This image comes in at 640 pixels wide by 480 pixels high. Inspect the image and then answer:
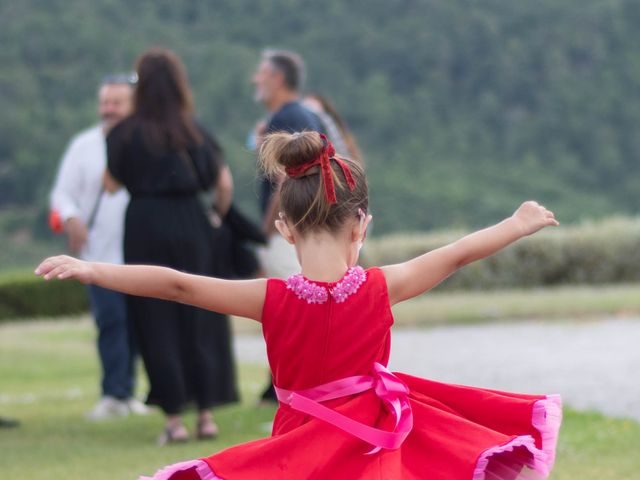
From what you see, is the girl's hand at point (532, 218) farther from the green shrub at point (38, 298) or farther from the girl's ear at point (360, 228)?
the green shrub at point (38, 298)

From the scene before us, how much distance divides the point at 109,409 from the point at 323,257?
515cm

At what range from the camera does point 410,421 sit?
3.87 metres

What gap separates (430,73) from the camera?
1906 inches

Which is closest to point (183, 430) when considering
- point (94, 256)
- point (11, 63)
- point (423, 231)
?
point (94, 256)

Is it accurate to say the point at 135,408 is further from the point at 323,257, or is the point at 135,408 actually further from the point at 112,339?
the point at 323,257

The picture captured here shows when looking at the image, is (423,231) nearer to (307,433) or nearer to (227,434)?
(227,434)

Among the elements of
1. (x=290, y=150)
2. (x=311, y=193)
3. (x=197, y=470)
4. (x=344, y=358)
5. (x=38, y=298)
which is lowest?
(x=38, y=298)

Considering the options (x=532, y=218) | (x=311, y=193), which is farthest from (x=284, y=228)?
(x=532, y=218)

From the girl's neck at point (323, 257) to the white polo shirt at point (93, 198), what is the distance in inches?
193

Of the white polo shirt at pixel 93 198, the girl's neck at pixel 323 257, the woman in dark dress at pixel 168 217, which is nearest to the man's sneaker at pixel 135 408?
the white polo shirt at pixel 93 198

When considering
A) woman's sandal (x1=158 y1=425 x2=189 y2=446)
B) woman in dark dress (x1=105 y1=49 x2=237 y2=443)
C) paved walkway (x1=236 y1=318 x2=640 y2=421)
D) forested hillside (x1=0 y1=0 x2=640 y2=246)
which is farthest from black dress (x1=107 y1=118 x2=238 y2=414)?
forested hillside (x1=0 y1=0 x2=640 y2=246)

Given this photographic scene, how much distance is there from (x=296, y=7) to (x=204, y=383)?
4292 centimetres

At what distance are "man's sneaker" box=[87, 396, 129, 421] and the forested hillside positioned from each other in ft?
115

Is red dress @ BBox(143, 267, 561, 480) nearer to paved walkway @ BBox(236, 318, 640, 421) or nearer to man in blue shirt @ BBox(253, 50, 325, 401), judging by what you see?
man in blue shirt @ BBox(253, 50, 325, 401)
